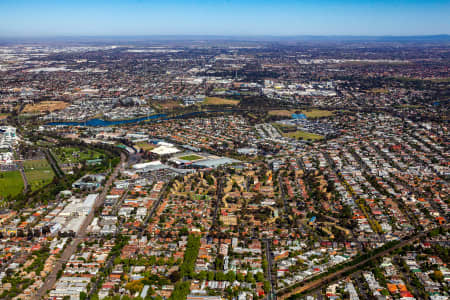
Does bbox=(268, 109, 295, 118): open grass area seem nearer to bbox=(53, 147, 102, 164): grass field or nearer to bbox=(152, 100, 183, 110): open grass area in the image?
bbox=(152, 100, 183, 110): open grass area

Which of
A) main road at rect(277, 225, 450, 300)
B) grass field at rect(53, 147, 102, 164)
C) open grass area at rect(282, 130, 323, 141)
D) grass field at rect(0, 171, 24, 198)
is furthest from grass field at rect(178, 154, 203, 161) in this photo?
main road at rect(277, 225, 450, 300)

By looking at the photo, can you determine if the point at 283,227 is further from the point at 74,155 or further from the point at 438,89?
the point at 438,89

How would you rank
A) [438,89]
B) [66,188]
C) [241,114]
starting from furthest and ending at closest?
1. [438,89]
2. [241,114]
3. [66,188]

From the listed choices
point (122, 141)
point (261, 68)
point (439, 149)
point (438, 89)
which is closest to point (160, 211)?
point (122, 141)

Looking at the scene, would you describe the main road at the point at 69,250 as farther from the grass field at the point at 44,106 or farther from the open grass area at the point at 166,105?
the grass field at the point at 44,106

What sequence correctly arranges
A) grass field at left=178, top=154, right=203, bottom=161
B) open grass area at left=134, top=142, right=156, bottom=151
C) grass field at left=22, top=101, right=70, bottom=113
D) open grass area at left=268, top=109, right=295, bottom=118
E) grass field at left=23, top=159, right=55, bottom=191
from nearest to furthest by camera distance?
1. grass field at left=23, top=159, right=55, bottom=191
2. grass field at left=178, top=154, right=203, bottom=161
3. open grass area at left=134, top=142, right=156, bottom=151
4. open grass area at left=268, top=109, right=295, bottom=118
5. grass field at left=22, top=101, right=70, bottom=113

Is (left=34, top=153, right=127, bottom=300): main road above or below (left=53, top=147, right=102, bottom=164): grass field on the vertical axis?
below

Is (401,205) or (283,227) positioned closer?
(283,227)
